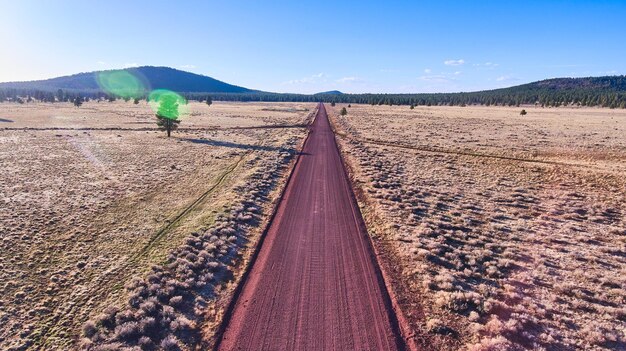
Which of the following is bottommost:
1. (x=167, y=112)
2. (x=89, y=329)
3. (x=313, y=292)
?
(x=89, y=329)

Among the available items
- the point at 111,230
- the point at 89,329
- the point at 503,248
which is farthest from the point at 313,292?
the point at 111,230

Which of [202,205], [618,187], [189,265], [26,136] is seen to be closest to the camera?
[189,265]

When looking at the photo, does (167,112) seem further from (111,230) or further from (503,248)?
(503,248)

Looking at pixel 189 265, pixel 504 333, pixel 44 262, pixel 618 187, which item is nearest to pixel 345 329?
pixel 504 333

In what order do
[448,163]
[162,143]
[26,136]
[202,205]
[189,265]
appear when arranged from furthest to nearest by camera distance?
[26,136] → [162,143] → [448,163] → [202,205] → [189,265]

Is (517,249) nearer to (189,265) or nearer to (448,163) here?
(189,265)

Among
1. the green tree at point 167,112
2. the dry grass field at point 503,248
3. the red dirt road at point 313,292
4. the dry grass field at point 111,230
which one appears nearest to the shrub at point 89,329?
the dry grass field at point 111,230

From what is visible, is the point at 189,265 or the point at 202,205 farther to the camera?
the point at 202,205
